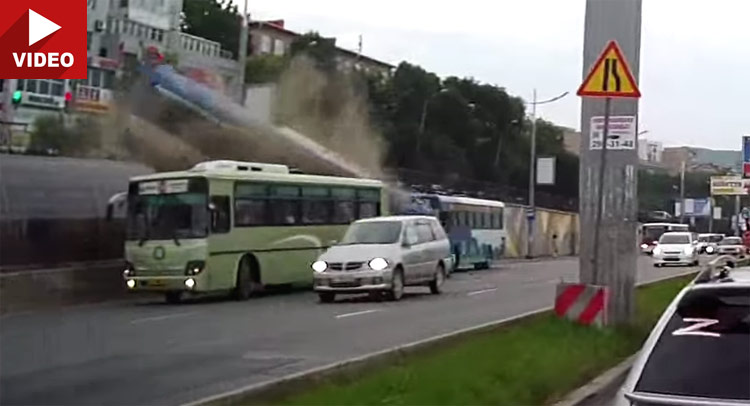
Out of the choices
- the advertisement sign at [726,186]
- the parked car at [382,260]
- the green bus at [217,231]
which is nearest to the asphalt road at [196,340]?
the parked car at [382,260]

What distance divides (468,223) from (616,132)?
3091 cm

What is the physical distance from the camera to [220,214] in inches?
1062

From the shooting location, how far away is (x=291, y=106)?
44.6 m

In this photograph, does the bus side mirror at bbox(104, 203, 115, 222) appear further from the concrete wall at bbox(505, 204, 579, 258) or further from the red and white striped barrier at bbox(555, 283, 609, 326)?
the concrete wall at bbox(505, 204, 579, 258)

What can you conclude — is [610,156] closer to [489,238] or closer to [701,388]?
[701,388]

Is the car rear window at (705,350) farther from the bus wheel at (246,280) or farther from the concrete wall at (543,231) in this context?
the concrete wall at (543,231)

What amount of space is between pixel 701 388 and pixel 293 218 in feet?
82.8

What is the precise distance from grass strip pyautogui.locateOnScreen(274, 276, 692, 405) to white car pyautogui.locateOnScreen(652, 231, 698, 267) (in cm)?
3770

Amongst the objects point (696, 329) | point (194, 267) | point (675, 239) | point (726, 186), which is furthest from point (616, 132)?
point (726, 186)

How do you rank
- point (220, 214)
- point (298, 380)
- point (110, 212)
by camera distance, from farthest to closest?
point (110, 212), point (220, 214), point (298, 380)

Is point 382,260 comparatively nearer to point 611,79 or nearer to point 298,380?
point 611,79

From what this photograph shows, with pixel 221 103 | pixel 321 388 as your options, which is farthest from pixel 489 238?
pixel 321 388

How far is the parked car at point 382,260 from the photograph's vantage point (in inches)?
1017

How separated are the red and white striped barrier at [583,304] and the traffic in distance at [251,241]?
33.5 ft
